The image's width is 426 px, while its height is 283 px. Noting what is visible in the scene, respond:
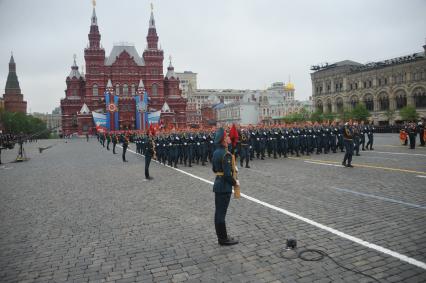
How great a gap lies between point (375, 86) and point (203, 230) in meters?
61.3

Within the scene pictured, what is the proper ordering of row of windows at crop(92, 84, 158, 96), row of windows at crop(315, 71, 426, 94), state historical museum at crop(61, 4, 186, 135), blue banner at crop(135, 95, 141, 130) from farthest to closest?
row of windows at crop(92, 84, 158, 96) < state historical museum at crop(61, 4, 186, 135) < blue banner at crop(135, 95, 141, 130) < row of windows at crop(315, 71, 426, 94)

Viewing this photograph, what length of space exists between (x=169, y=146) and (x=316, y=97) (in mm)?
60996

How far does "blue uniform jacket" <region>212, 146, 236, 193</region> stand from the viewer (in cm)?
562

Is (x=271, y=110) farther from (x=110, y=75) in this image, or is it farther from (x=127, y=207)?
(x=127, y=207)

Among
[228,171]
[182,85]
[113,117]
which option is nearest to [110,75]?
[113,117]

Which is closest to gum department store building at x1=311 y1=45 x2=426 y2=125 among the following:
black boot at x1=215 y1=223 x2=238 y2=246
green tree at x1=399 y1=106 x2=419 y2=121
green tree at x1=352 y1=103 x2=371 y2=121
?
green tree at x1=399 y1=106 x2=419 y2=121

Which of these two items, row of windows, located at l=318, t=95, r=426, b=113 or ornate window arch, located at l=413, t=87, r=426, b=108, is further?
row of windows, located at l=318, t=95, r=426, b=113

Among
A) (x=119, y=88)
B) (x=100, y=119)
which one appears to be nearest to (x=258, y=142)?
(x=100, y=119)

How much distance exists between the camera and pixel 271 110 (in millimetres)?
106250

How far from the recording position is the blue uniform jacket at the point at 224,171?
5.62 metres

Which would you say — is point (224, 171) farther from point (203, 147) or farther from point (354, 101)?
point (354, 101)

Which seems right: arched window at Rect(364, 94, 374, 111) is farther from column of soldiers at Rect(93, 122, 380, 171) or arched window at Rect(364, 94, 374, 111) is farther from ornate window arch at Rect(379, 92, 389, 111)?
column of soldiers at Rect(93, 122, 380, 171)

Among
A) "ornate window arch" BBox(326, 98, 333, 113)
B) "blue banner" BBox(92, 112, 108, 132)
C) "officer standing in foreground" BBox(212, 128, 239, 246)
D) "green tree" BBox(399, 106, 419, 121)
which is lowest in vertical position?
"officer standing in foreground" BBox(212, 128, 239, 246)

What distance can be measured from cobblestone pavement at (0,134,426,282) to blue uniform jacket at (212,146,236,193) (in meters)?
0.99
